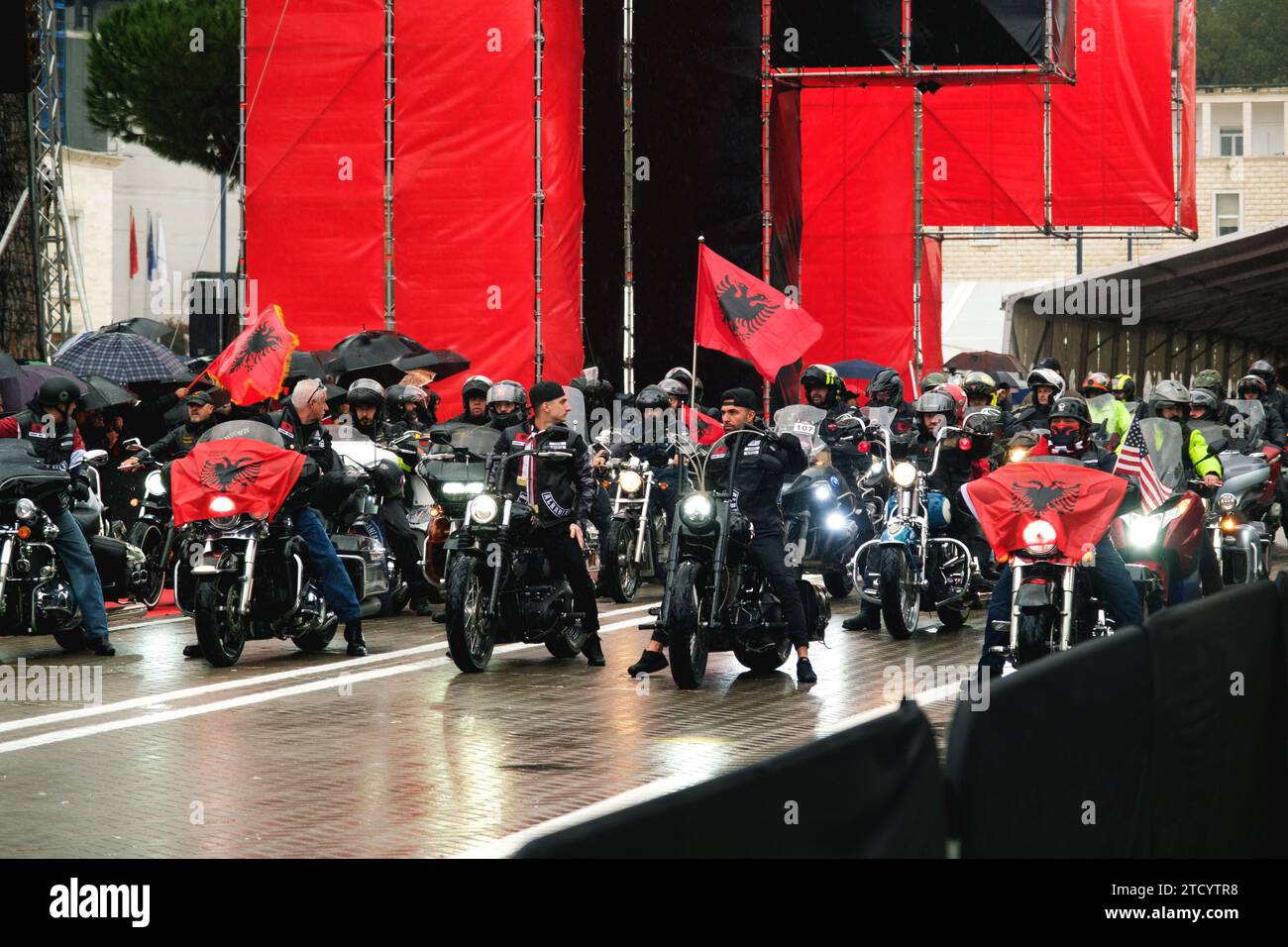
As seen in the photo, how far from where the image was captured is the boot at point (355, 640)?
13.5m

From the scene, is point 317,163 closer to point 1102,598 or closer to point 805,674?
point 805,674

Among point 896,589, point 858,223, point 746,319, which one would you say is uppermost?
point 858,223

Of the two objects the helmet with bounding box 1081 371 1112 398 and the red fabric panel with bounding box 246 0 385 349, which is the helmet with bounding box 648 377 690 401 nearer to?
the helmet with bounding box 1081 371 1112 398

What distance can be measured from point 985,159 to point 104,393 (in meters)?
28.5

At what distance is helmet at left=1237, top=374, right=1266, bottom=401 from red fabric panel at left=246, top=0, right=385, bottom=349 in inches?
487

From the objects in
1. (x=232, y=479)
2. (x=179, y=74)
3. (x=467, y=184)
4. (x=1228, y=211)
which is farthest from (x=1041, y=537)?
(x=1228, y=211)

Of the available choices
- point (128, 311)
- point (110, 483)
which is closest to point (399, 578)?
point (110, 483)

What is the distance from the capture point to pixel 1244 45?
93.6m

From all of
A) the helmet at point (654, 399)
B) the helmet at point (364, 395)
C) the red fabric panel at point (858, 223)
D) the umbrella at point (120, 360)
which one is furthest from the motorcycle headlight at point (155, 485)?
the red fabric panel at point (858, 223)

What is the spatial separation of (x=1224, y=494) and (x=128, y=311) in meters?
47.1

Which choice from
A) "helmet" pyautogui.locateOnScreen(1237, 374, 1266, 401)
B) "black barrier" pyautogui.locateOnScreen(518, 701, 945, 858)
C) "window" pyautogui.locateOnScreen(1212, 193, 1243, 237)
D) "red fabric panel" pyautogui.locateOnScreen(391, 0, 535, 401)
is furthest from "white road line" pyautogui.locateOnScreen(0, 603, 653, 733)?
"window" pyautogui.locateOnScreen(1212, 193, 1243, 237)

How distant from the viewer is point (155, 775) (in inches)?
355
